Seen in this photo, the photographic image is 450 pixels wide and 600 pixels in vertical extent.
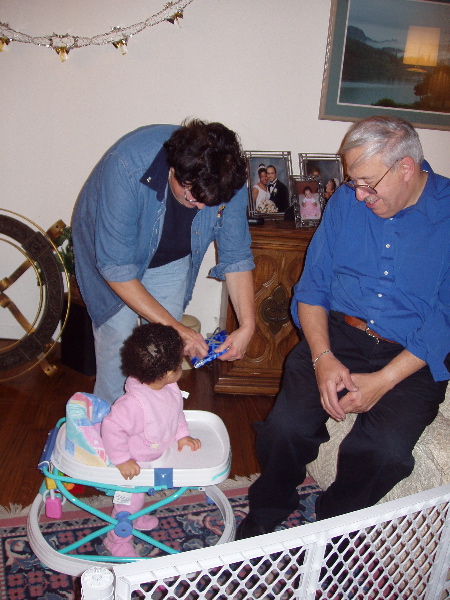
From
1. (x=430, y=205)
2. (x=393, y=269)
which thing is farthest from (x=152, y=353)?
(x=430, y=205)

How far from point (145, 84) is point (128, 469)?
1.84m

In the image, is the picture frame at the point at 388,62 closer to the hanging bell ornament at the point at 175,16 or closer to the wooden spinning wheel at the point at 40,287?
the hanging bell ornament at the point at 175,16

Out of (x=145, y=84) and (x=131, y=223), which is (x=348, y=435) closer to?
(x=131, y=223)

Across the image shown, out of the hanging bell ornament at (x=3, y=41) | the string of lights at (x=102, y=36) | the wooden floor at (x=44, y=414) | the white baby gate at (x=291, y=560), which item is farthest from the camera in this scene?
the string of lights at (x=102, y=36)

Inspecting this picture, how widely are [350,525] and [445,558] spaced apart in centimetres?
27

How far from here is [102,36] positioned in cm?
244

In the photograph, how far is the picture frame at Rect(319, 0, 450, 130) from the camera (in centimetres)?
249

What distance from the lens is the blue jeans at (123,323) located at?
1673mm

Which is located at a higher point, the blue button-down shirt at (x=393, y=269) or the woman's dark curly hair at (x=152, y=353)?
the blue button-down shirt at (x=393, y=269)

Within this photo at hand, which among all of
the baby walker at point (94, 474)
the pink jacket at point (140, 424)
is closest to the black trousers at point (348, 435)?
the baby walker at point (94, 474)

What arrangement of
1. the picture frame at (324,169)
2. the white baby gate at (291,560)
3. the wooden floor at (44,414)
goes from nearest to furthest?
the white baby gate at (291,560)
the wooden floor at (44,414)
the picture frame at (324,169)

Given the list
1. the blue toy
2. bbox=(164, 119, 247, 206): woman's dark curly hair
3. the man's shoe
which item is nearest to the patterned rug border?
the man's shoe

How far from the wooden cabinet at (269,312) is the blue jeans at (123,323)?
65 centimetres

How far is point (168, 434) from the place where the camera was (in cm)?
148
